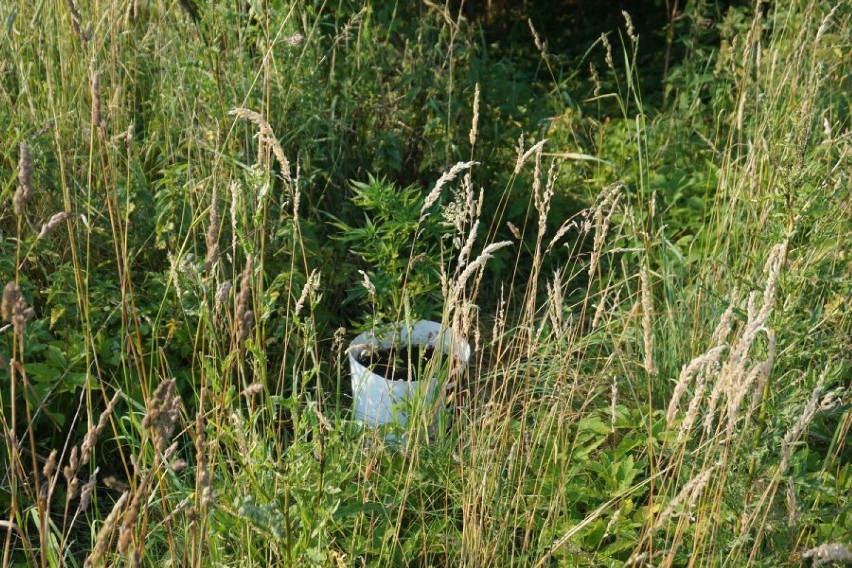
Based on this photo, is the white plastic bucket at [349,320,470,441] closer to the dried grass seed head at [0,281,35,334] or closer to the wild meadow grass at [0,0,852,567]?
the wild meadow grass at [0,0,852,567]

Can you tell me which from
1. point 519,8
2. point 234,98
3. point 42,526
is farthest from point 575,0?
point 42,526

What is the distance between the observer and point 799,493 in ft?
7.31

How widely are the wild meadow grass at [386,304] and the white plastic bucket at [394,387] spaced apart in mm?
82

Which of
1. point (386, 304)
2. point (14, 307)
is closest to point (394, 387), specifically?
point (386, 304)

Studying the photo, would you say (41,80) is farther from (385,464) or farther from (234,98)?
(385,464)

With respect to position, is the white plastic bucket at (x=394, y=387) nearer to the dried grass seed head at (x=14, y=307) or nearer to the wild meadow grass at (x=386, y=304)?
the wild meadow grass at (x=386, y=304)

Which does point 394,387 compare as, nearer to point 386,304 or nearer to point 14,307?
point 386,304

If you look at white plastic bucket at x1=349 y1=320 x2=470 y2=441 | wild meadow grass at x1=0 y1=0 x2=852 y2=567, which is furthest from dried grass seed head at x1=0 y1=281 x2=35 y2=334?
white plastic bucket at x1=349 y1=320 x2=470 y2=441

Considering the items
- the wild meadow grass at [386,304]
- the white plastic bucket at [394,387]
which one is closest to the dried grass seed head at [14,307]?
the wild meadow grass at [386,304]

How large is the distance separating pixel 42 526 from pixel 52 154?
191 cm

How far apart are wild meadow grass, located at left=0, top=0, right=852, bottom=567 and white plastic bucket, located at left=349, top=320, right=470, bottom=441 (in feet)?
0.27

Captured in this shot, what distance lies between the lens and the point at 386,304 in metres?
3.10

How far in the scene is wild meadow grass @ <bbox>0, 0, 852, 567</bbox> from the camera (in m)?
1.86

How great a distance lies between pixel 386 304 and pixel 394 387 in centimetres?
45
